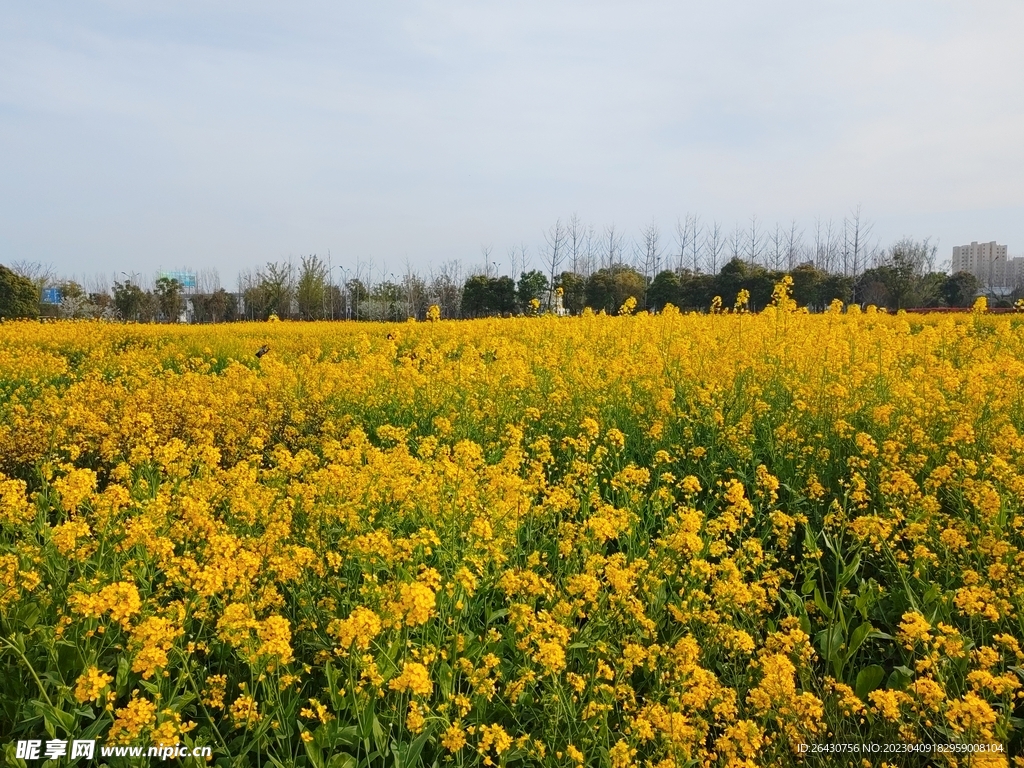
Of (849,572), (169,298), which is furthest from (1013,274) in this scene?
(849,572)

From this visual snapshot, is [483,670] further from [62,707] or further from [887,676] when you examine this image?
[887,676]

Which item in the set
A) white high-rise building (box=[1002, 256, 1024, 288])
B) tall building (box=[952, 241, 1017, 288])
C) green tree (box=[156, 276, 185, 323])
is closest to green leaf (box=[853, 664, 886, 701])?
green tree (box=[156, 276, 185, 323])

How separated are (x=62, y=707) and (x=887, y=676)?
108 inches

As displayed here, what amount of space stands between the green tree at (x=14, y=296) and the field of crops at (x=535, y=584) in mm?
24054

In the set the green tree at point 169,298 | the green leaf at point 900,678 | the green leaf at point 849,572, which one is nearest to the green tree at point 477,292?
the green tree at point 169,298

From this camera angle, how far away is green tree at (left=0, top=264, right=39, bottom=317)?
2373 centimetres

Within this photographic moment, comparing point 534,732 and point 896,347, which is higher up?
point 896,347

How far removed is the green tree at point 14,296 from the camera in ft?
77.9

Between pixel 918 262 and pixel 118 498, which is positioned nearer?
pixel 118 498

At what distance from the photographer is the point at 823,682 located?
2186 mm

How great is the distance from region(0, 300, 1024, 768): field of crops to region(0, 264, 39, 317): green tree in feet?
78.9

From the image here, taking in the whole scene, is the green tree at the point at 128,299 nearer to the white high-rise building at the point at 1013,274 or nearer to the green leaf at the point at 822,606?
the green leaf at the point at 822,606

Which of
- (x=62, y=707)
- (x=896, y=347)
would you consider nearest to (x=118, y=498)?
(x=62, y=707)

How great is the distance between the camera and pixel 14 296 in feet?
→ 78.5
